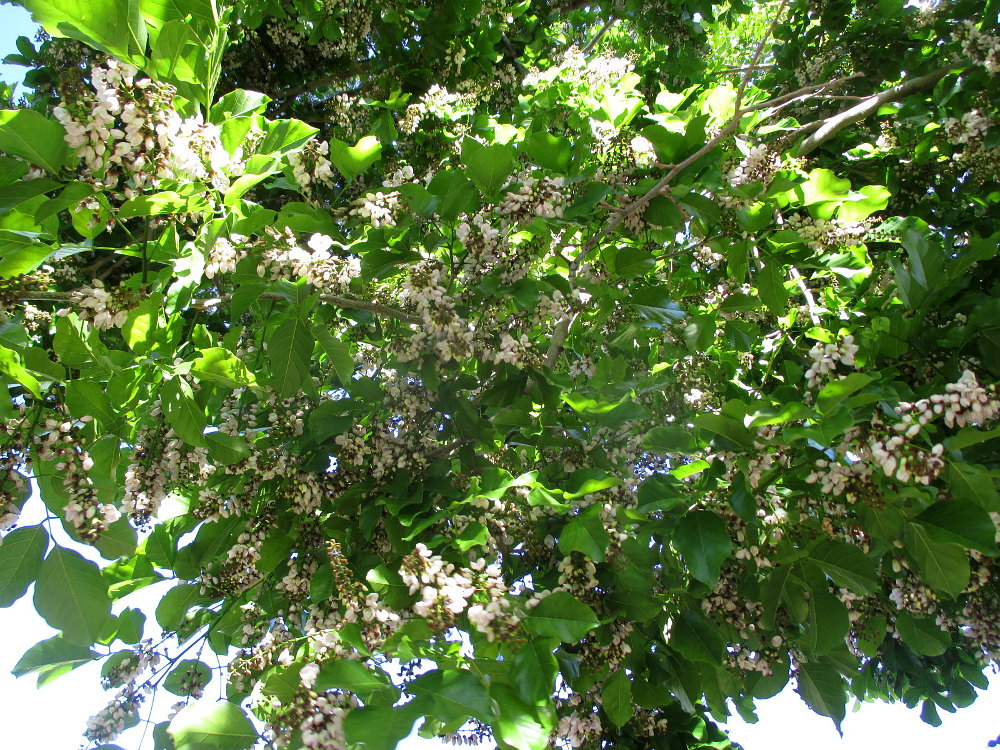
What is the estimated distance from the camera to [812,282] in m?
2.65

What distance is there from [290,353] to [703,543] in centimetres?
108

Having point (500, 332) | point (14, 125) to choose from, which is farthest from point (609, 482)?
point (14, 125)


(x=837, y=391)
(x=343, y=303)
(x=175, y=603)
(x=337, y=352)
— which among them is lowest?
(x=837, y=391)

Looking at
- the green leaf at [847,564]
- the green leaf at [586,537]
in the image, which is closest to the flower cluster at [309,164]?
the green leaf at [586,537]

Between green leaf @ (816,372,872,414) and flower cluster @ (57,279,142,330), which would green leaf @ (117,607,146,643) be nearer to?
flower cluster @ (57,279,142,330)

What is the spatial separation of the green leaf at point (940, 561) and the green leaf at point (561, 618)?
77cm

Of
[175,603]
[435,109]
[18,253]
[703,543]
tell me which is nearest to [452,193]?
[18,253]

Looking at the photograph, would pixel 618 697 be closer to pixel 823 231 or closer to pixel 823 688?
pixel 823 688

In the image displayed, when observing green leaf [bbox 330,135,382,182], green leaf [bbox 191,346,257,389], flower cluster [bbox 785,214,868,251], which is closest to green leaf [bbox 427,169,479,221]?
green leaf [bbox 330,135,382,182]

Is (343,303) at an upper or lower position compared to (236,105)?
lower

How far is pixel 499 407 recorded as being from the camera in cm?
192

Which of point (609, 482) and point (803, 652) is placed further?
point (803, 652)

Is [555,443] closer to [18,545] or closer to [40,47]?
[18,545]

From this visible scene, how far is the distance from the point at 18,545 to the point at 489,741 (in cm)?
147
